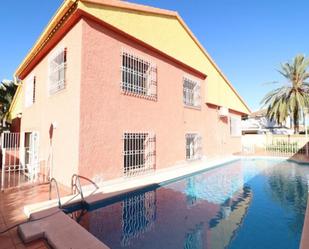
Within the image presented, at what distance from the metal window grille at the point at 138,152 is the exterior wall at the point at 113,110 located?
405 millimetres

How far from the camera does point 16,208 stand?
21.7 feet

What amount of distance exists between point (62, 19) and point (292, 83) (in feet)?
87.1

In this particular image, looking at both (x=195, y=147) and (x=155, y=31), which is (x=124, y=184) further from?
(x=155, y=31)

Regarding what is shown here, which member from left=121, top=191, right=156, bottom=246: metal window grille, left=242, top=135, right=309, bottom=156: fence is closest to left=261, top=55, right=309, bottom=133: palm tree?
left=242, top=135, right=309, bottom=156: fence

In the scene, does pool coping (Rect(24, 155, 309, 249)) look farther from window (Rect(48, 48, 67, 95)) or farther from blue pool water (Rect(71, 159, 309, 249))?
window (Rect(48, 48, 67, 95))

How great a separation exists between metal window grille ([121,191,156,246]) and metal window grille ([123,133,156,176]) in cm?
214

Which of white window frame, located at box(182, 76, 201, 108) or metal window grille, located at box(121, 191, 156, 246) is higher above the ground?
white window frame, located at box(182, 76, 201, 108)

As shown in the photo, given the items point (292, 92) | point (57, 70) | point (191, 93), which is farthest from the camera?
point (292, 92)

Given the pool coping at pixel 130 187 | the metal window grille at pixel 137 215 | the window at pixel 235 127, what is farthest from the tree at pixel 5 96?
the window at pixel 235 127

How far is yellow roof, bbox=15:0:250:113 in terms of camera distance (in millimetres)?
8758

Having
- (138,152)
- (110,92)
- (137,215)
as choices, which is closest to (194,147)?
(138,152)

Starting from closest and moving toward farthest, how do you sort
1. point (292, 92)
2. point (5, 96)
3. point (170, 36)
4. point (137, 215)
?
point (137, 215) < point (170, 36) < point (5, 96) < point (292, 92)

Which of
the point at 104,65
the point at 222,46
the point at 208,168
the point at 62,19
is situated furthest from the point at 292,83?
the point at 62,19

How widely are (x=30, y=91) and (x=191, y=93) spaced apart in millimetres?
11980
